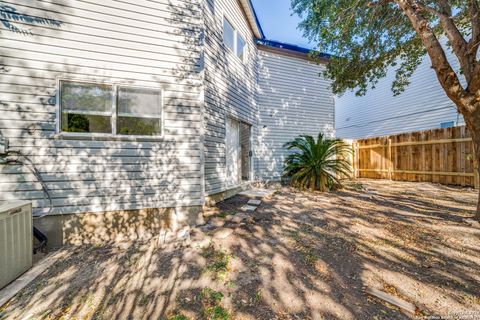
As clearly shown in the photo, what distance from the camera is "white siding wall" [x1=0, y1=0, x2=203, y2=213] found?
3.24 metres

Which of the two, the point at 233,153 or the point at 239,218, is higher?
the point at 233,153

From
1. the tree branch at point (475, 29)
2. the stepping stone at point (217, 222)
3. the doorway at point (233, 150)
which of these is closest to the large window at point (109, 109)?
the stepping stone at point (217, 222)

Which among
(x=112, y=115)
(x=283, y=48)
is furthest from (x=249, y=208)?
(x=283, y=48)

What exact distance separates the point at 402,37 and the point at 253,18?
183 inches

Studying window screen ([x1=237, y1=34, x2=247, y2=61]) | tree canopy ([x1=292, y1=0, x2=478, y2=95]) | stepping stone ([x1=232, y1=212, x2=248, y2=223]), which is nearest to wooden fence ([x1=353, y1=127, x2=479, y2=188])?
tree canopy ([x1=292, y1=0, x2=478, y2=95])

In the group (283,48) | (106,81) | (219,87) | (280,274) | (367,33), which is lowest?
(280,274)

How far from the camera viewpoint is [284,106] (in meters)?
8.67

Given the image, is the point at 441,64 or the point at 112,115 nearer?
the point at 441,64

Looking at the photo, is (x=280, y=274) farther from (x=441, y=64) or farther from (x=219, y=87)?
(x=219, y=87)

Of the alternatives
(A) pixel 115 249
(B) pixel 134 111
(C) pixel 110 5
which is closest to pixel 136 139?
(B) pixel 134 111

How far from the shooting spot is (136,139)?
3.73 m

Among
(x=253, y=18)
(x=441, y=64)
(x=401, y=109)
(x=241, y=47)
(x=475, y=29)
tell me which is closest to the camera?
(x=475, y=29)

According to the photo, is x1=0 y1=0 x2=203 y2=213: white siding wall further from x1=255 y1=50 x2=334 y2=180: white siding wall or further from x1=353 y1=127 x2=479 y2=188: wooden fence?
x1=353 y1=127 x2=479 y2=188: wooden fence

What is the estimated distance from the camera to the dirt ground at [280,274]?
73.5 inches
